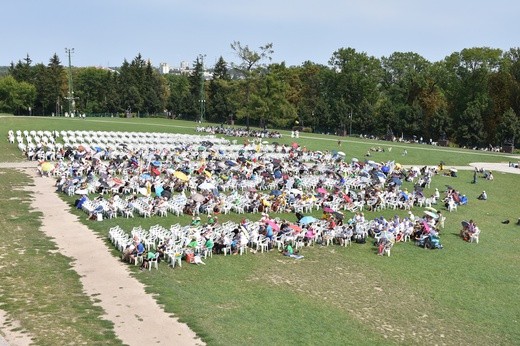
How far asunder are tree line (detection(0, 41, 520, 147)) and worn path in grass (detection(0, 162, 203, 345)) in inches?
2033

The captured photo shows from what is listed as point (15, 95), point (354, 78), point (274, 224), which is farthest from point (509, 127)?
point (15, 95)

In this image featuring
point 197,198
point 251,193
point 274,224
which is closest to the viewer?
point 274,224

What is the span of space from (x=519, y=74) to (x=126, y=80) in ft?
219

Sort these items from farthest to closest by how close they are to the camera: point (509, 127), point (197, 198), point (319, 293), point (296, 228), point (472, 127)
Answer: point (472, 127) → point (509, 127) → point (197, 198) → point (296, 228) → point (319, 293)

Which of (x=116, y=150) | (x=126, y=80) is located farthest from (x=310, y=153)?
(x=126, y=80)

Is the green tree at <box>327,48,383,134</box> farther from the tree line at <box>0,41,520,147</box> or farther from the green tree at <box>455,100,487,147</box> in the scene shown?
the green tree at <box>455,100,487,147</box>

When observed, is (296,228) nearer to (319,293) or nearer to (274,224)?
(274,224)

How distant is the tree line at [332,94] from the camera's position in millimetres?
75438

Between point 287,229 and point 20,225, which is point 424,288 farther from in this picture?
point 20,225

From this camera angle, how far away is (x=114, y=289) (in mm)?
15148

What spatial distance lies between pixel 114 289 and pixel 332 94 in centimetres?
8373

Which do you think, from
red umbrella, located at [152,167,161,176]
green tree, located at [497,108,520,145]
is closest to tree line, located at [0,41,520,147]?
green tree, located at [497,108,520,145]

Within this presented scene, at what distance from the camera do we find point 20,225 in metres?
21.6

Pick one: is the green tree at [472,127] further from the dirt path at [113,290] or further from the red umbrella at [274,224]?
the dirt path at [113,290]
